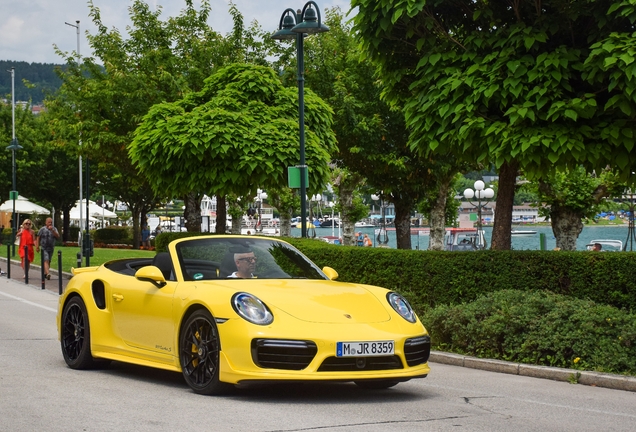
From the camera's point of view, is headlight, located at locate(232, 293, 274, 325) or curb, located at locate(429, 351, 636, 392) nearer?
headlight, located at locate(232, 293, 274, 325)

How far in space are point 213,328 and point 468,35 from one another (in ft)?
24.7

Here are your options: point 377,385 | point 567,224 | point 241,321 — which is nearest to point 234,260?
→ point 241,321

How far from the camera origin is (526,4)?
13102 mm

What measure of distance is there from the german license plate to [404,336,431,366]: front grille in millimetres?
200

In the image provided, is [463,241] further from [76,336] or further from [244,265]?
[244,265]

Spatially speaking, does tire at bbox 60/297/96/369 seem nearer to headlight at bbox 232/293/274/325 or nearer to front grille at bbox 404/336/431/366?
headlight at bbox 232/293/274/325

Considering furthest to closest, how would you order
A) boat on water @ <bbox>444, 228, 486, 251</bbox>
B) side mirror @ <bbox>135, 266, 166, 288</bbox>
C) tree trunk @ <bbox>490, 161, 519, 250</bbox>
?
boat on water @ <bbox>444, 228, 486, 251</bbox>
tree trunk @ <bbox>490, 161, 519, 250</bbox>
side mirror @ <bbox>135, 266, 166, 288</bbox>

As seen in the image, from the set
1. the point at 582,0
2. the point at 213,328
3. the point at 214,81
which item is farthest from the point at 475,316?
the point at 214,81

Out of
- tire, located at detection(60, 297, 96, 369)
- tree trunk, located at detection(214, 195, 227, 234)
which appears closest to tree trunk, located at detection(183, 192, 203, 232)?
tree trunk, located at detection(214, 195, 227, 234)

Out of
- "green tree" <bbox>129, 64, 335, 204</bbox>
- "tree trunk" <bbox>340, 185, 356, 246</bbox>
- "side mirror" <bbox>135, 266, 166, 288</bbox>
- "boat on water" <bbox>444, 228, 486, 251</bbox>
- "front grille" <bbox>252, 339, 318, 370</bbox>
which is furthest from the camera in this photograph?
"boat on water" <bbox>444, 228, 486, 251</bbox>

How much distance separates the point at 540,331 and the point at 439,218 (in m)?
29.4

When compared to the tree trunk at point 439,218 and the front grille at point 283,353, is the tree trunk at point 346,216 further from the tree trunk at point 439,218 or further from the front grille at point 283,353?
the front grille at point 283,353

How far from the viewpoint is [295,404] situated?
7.48 m

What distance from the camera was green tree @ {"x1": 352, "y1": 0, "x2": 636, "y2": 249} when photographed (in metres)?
11.7
